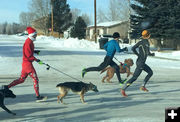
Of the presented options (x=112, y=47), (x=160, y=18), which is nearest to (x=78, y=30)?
(x=160, y=18)

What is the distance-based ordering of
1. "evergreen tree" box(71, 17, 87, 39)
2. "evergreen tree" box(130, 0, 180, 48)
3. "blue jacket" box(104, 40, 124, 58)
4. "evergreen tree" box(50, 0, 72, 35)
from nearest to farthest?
"blue jacket" box(104, 40, 124, 58) → "evergreen tree" box(130, 0, 180, 48) → "evergreen tree" box(71, 17, 87, 39) → "evergreen tree" box(50, 0, 72, 35)

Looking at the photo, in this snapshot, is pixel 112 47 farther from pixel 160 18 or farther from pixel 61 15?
pixel 61 15

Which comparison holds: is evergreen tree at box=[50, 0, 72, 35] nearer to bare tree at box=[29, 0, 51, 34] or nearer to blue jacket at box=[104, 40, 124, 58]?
bare tree at box=[29, 0, 51, 34]

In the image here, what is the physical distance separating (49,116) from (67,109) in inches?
25.3

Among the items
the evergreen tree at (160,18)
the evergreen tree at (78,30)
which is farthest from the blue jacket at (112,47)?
the evergreen tree at (78,30)

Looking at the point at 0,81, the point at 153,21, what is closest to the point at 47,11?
the point at 153,21

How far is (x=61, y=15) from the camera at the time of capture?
216 feet

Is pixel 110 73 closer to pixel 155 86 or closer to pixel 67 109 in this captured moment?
pixel 155 86

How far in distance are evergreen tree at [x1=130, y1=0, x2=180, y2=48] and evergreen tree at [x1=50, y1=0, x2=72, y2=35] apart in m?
36.8

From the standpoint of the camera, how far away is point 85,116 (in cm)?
Answer: 515

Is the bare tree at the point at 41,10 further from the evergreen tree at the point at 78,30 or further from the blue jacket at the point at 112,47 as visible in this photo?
the blue jacket at the point at 112,47

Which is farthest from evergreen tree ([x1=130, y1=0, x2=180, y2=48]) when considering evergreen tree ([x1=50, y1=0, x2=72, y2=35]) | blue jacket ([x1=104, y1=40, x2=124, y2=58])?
evergreen tree ([x1=50, y1=0, x2=72, y2=35])

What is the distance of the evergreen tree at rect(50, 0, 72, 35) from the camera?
→ 6521 cm

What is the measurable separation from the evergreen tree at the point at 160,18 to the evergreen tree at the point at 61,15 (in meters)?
36.8
